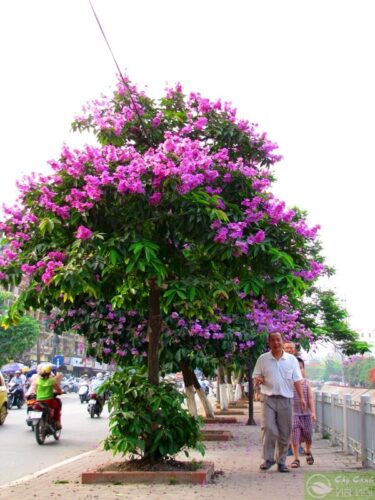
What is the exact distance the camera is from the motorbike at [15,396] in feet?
95.5

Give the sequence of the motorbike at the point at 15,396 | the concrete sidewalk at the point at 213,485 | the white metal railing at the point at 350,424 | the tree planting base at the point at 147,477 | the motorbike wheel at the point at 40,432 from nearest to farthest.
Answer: the concrete sidewalk at the point at 213,485 < the tree planting base at the point at 147,477 < the white metal railing at the point at 350,424 < the motorbike wheel at the point at 40,432 < the motorbike at the point at 15,396

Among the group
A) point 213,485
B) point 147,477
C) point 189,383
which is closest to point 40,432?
point 189,383

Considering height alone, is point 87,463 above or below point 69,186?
below

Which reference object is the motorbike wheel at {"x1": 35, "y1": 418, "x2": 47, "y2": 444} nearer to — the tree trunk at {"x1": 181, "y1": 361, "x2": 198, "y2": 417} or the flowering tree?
the tree trunk at {"x1": 181, "y1": 361, "x2": 198, "y2": 417}

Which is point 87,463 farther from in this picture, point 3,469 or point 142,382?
Answer: point 142,382

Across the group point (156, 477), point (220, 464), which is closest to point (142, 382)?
point (156, 477)

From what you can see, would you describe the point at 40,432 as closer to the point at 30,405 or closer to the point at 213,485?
the point at 30,405

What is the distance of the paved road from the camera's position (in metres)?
10.8

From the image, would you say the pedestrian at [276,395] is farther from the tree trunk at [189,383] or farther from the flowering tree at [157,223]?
the tree trunk at [189,383]

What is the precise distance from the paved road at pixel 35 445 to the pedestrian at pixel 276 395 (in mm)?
3385

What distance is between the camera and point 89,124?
9062 mm

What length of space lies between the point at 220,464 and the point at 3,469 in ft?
10.4

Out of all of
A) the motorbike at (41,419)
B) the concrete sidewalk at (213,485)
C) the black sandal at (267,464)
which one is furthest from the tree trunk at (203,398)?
the black sandal at (267,464)

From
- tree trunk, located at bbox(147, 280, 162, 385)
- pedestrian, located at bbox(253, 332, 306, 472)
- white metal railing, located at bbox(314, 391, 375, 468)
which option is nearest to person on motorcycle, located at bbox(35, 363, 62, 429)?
white metal railing, located at bbox(314, 391, 375, 468)
